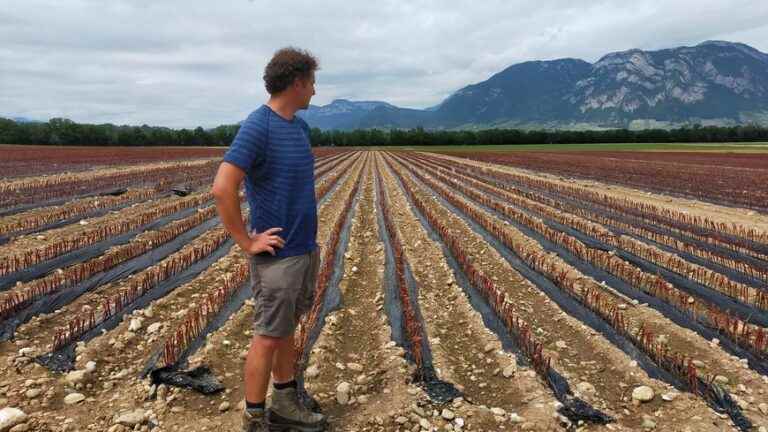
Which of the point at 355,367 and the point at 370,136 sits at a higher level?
the point at 370,136

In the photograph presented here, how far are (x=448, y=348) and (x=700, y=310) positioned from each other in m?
3.69

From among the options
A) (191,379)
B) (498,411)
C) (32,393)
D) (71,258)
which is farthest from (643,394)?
(71,258)

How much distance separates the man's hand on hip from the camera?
292cm

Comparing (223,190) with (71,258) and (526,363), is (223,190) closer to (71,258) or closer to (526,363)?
(526,363)

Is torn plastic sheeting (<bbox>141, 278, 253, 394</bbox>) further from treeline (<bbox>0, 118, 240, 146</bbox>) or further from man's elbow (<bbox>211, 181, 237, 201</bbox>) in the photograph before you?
treeline (<bbox>0, 118, 240, 146</bbox>)

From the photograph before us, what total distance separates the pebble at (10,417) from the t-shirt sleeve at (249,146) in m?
2.71

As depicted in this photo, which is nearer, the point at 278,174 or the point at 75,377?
the point at 278,174

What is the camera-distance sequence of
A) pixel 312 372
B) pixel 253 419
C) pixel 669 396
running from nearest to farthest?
1. pixel 253 419
2. pixel 669 396
3. pixel 312 372

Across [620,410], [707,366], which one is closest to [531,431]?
[620,410]

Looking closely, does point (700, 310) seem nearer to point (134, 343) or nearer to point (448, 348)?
point (448, 348)

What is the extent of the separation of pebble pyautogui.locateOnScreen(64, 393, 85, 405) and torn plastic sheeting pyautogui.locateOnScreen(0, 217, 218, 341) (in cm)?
166

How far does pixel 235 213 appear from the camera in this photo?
2.81 meters

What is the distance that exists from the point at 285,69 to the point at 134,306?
4.60 meters

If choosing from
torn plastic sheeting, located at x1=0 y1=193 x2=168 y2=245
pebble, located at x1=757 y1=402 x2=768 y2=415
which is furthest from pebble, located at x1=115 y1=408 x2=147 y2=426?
torn plastic sheeting, located at x1=0 y1=193 x2=168 y2=245
